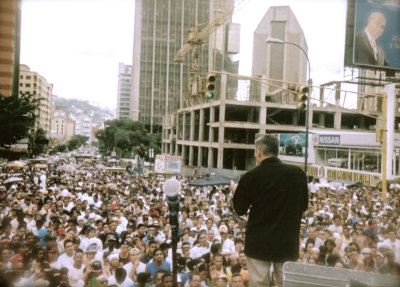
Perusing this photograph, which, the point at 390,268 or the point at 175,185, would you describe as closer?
the point at 175,185

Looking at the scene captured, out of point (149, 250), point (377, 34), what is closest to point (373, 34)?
point (377, 34)

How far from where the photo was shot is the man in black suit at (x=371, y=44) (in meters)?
18.9

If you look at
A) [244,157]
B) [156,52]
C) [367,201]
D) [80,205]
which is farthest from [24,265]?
[156,52]

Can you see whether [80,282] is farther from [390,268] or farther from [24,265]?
[390,268]

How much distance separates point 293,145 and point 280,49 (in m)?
41.8

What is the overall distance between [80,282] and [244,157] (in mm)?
38980

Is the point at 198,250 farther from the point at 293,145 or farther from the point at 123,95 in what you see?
the point at 123,95

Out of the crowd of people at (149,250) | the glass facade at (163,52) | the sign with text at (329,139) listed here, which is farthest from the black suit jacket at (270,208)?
the glass facade at (163,52)

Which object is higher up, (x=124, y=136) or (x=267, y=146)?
(x=124, y=136)

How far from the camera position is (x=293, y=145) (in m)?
31.8

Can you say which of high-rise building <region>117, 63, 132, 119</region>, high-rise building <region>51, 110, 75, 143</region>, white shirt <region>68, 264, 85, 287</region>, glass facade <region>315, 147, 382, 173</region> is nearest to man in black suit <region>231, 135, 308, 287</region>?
white shirt <region>68, 264, 85, 287</region>

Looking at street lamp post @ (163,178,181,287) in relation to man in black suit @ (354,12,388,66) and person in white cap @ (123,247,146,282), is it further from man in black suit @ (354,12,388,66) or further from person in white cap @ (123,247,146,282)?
man in black suit @ (354,12,388,66)

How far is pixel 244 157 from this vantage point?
43.7 m

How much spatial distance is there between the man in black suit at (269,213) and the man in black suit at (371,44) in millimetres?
19052
